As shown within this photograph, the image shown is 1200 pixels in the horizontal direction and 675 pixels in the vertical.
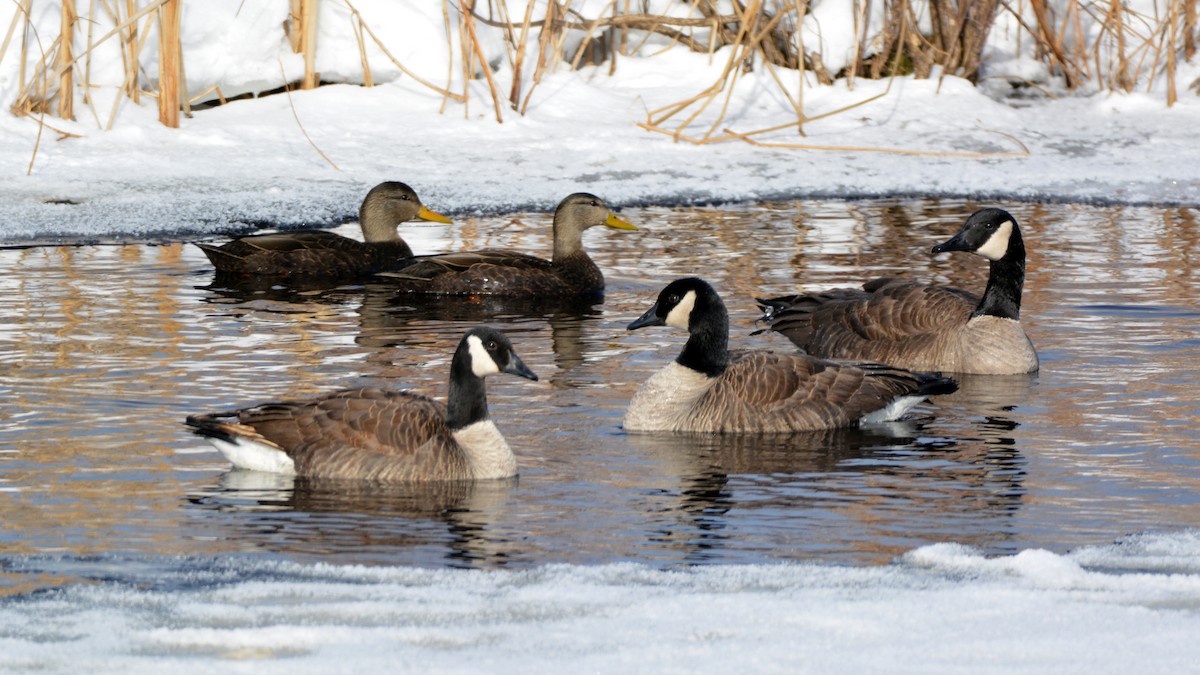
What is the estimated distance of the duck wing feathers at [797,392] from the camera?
9.15 meters

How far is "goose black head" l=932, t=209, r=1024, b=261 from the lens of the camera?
36.6 ft

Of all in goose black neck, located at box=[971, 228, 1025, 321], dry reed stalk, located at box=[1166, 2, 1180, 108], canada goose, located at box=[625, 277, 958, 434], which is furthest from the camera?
dry reed stalk, located at box=[1166, 2, 1180, 108]

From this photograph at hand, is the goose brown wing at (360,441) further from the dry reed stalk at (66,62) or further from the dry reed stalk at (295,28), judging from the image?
the dry reed stalk at (295,28)

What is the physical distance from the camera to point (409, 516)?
742 centimetres

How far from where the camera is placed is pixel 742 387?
917 centimetres

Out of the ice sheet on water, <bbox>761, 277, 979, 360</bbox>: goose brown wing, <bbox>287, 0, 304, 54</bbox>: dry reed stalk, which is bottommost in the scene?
the ice sheet on water

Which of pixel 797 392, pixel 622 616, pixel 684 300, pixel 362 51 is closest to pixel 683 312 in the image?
pixel 684 300

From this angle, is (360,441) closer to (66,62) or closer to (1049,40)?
(66,62)

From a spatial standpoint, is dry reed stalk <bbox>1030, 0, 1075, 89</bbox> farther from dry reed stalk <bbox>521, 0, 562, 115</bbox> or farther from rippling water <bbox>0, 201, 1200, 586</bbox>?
rippling water <bbox>0, 201, 1200, 586</bbox>

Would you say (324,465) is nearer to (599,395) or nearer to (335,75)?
(599,395)

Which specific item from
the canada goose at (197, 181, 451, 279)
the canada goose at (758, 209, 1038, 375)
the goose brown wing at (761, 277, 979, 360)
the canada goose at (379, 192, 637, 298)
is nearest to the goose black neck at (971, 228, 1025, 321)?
the canada goose at (758, 209, 1038, 375)

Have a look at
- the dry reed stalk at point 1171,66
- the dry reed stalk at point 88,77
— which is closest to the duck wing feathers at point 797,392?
the dry reed stalk at point 88,77

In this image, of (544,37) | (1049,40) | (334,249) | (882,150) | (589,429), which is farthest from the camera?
(1049,40)

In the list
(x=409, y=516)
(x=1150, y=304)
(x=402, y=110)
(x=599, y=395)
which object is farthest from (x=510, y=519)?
(x=402, y=110)
